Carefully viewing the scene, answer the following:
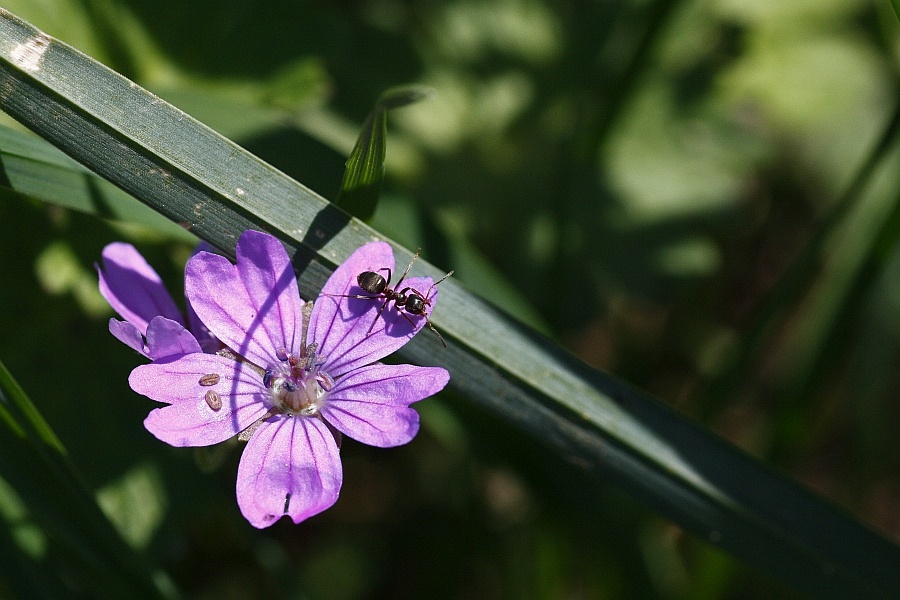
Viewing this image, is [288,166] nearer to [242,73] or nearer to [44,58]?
[44,58]

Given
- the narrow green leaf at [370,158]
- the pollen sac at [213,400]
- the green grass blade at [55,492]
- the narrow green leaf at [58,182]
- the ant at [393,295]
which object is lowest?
the green grass blade at [55,492]

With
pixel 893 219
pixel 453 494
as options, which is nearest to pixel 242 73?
pixel 453 494

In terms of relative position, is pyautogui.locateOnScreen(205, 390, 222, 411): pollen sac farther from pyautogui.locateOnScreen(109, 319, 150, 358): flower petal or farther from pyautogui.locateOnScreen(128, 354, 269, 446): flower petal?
pyautogui.locateOnScreen(109, 319, 150, 358): flower petal

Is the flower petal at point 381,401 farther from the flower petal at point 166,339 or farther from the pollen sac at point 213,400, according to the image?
the flower petal at point 166,339

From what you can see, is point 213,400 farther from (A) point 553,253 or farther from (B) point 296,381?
(A) point 553,253

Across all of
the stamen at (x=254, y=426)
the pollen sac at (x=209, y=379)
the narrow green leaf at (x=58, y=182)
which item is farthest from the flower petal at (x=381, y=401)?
the narrow green leaf at (x=58, y=182)

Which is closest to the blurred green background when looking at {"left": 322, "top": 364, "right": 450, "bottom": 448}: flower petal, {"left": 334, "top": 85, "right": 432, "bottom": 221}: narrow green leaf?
{"left": 334, "top": 85, "right": 432, "bottom": 221}: narrow green leaf

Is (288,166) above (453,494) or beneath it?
above

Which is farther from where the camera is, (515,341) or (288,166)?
(288,166)
